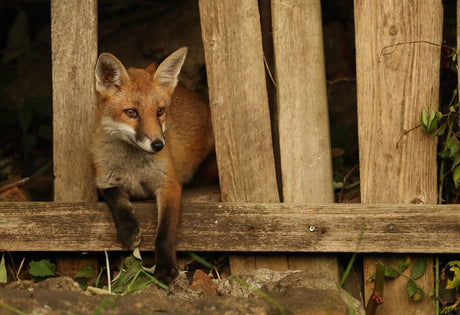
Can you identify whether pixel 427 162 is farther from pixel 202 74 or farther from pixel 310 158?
pixel 202 74

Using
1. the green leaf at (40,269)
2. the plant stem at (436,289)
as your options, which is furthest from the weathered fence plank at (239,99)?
the green leaf at (40,269)

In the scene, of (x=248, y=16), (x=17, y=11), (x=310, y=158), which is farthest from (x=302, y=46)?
(x=17, y=11)

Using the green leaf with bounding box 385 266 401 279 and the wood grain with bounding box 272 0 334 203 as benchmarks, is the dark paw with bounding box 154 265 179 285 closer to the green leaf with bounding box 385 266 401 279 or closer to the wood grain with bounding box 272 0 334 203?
the wood grain with bounding box 272 0 334 203

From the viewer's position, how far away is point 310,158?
3928 millimetres

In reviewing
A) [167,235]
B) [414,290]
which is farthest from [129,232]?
[414,290]

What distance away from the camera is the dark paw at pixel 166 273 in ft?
12.2

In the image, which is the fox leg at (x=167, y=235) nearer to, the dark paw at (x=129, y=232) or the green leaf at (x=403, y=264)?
the dark paw at (x=129, y=232)

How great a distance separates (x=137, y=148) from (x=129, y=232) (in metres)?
0.57

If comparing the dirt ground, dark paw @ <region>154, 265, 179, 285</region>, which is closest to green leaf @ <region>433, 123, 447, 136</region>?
the dirt ground

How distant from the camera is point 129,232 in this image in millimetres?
3889

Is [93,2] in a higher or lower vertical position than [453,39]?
higher

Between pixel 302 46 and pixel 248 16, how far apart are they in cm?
37

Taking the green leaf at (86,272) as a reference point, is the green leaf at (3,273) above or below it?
above

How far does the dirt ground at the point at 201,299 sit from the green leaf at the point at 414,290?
425 mm
